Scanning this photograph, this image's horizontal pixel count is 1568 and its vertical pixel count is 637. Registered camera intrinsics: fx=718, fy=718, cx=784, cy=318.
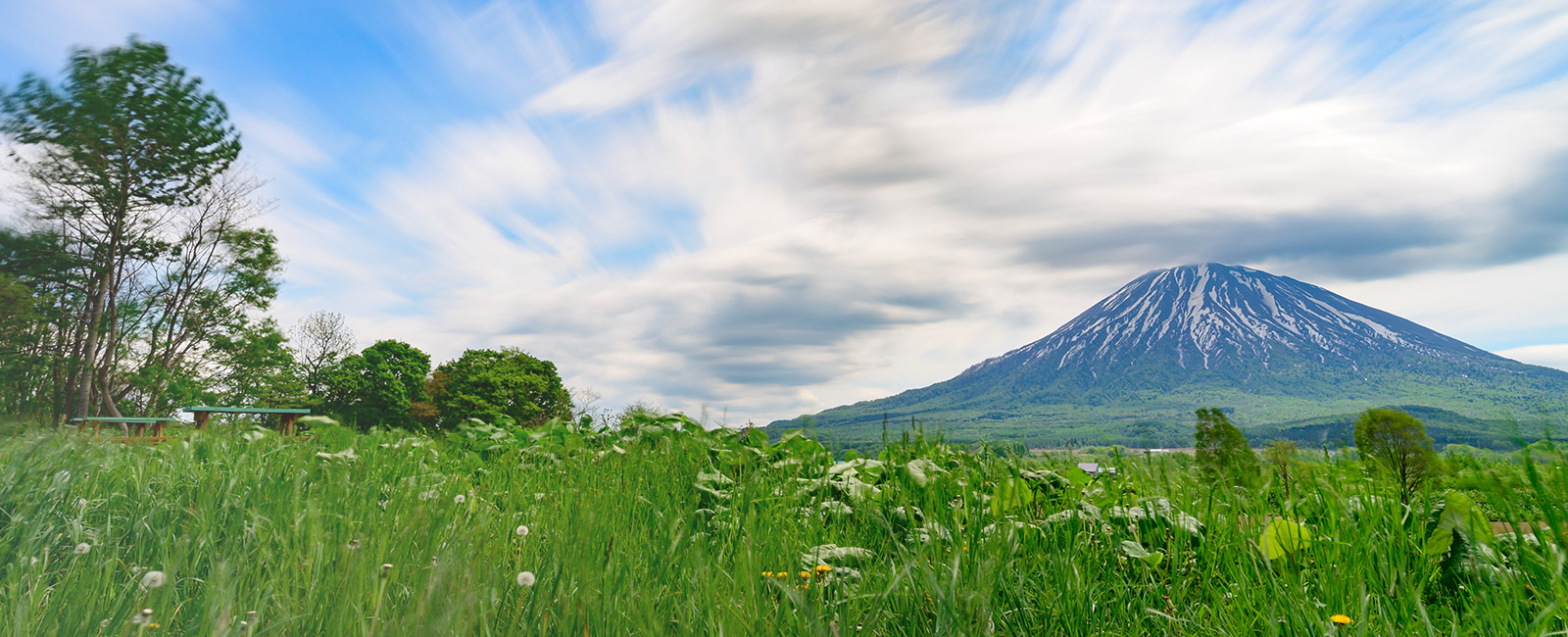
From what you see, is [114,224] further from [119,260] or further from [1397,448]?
[1397,448]

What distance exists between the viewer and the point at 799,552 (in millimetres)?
2824

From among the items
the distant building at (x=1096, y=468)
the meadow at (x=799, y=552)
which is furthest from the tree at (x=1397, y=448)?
the distant building at (x=1096, y=468)

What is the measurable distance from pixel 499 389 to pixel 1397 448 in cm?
3872

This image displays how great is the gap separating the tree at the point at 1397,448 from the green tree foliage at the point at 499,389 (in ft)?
108

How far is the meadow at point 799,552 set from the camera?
203cm

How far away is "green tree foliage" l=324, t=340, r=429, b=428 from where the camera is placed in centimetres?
3781

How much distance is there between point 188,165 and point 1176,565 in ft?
107

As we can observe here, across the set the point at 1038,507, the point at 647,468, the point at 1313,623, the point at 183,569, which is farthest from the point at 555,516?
the point at 1313,623

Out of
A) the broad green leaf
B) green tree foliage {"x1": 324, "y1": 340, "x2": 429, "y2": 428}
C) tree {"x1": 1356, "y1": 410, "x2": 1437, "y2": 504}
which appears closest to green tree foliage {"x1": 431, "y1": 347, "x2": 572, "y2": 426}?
green tree foliage {"x1": 324, "y1": 340, "x2": 429, "y2": 428}

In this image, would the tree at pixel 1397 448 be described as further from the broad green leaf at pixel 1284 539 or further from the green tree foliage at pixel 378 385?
the green tree foliage at pixel 378 385

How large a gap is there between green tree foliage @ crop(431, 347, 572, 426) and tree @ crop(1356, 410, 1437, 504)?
32956 mm

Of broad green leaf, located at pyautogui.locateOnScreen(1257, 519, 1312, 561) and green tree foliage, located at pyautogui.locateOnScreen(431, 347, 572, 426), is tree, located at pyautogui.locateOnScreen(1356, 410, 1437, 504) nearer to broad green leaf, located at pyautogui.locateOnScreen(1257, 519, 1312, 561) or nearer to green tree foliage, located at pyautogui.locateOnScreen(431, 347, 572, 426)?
broad green leaf, located at pyautogui.locateOnScreen(1257, 519, 1312, 561)

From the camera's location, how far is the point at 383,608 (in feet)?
6.95

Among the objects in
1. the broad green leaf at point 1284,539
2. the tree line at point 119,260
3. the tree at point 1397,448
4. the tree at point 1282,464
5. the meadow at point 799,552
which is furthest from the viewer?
the tree line at point 119,260
